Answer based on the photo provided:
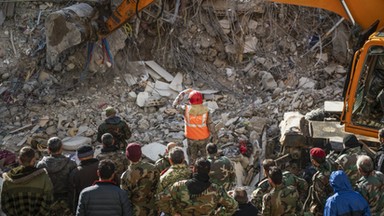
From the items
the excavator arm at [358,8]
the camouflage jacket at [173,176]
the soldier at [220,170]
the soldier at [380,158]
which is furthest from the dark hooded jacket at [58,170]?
the excavator arm at [358,8]

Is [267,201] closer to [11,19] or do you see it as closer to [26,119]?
[26,119]

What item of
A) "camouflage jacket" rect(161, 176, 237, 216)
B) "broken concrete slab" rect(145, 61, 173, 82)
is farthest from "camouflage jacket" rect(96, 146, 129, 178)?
"broken concrete slab" rect(145, 61, 173, 82)

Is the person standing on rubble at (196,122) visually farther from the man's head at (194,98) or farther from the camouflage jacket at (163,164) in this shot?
the camouflage jacket at (163,164)

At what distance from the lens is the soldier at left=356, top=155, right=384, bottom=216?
5.83 m

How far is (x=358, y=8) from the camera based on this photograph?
7898 mm

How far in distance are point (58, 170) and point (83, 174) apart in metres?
0.36

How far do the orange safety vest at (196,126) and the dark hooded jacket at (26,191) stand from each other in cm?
306

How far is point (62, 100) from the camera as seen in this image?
37.3ft

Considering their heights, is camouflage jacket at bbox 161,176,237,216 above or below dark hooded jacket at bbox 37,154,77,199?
above

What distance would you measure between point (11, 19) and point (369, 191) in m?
9.63

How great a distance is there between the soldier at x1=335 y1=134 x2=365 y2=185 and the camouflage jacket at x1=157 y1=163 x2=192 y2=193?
1.98 metres

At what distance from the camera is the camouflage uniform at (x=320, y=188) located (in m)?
6.19

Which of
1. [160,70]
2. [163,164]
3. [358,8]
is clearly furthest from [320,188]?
[160,70]

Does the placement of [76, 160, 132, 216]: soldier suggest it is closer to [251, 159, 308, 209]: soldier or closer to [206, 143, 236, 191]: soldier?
[206, 143, 236, 191]: soldier
